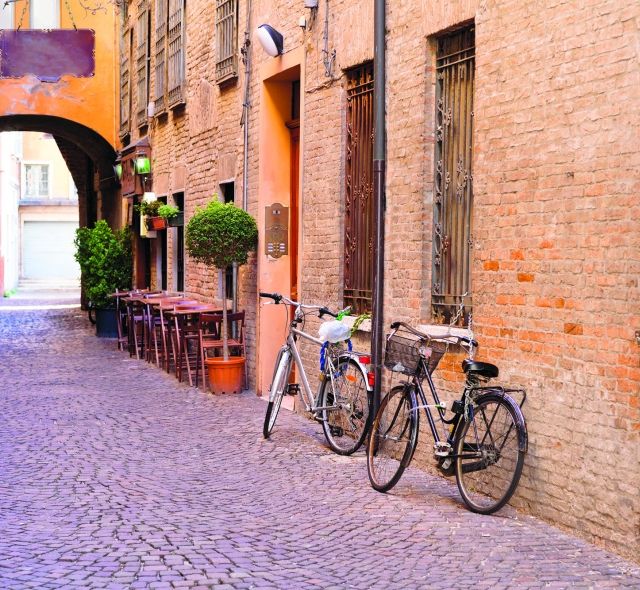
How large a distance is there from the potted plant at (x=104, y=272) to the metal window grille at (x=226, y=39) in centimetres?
639

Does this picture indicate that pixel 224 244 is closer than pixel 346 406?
No

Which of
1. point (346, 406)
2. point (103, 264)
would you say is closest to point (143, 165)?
point (103, 264)

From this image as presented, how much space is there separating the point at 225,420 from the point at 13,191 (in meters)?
37.1

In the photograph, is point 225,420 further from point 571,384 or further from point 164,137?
point 164,137

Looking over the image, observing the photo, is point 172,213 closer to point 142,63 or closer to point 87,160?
point 142,63

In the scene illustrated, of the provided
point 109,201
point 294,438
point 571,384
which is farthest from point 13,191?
point 571,384

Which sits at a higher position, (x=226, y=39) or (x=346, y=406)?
(x=226, y=39)

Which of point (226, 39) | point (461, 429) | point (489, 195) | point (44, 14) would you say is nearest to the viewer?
point (461, 429)

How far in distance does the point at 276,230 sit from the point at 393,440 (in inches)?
204

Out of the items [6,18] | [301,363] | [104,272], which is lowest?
[301,363]

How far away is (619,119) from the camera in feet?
18.6

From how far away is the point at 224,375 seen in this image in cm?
1195

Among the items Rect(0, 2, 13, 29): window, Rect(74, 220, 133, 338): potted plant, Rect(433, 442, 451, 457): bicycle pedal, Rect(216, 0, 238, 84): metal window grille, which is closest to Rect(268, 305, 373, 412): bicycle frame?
Rect(433, 442, 451, 457): bicycle pedal

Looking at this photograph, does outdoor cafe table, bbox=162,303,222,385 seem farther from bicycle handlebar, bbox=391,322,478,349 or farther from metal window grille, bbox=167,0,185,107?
bicycle handlebar, bbox=391,322,478,349
